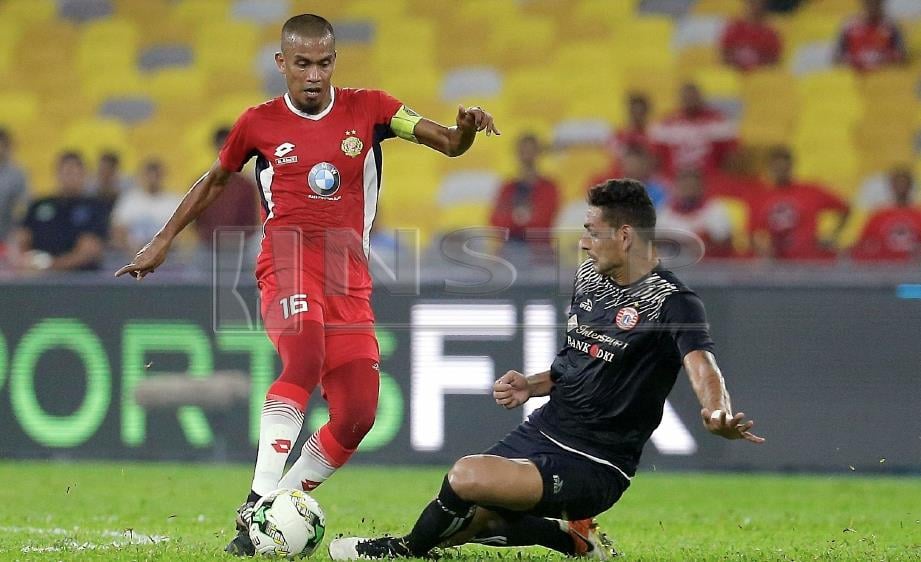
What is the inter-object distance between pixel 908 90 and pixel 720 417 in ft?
34.3

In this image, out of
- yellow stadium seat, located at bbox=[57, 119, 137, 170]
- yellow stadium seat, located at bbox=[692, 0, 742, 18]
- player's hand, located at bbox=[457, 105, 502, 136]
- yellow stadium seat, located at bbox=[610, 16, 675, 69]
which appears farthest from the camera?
yellow stadium seat, located at bbox=[57, 119, 137, 170]

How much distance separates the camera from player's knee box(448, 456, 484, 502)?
5348 millimetres

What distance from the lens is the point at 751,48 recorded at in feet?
47.7

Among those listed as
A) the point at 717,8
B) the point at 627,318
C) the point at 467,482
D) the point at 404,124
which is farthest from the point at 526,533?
the point at 717,8

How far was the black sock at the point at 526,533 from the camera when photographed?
18.7 ft

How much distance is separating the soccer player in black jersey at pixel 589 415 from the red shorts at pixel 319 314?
0.83 metres

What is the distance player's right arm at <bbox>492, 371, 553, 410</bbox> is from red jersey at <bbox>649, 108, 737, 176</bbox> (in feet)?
25.3

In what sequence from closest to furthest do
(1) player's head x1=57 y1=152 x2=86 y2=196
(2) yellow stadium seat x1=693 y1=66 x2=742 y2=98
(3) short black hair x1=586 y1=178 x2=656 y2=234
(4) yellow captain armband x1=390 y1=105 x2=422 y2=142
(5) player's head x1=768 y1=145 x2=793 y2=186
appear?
(3) short black hair x1=586 y1=178 x2=656 y2=234
(4) yellow captain armband x1=390 y1=105 x2=422 y2=142
(1) player's head x1=57 y1=152 x2=86 y2=196
(5) player's head x1=768 y1=145 x2=793 y2=186
(2) yellow stadium seat x1=693 y1=66 x2=742 y2=98

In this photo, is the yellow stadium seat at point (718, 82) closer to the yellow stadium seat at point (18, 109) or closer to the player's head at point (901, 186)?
the player's head at point (901, 186)

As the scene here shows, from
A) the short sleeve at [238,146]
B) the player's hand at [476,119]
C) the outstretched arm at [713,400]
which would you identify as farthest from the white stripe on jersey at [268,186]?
the outstretched arm at [713,400]

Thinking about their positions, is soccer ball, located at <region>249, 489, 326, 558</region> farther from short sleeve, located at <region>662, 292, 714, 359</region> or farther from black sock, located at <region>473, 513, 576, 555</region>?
short sleeve, located at <region>662, 292, 714, 359</region>

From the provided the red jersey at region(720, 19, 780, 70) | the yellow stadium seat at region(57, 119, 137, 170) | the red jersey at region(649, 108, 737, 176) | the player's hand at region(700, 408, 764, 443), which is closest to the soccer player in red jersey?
the player's hand at region(700, 408, 764, 443)

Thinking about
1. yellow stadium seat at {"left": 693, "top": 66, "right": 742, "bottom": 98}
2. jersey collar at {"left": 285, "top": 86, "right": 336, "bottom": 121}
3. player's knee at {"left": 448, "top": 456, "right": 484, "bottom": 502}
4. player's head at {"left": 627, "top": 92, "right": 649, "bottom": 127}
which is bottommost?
player's knee at {"left": 448, "top": 456, "right": 484, "bottom": 502}

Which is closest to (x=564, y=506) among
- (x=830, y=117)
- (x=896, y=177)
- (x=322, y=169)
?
(x=322, y=169)
